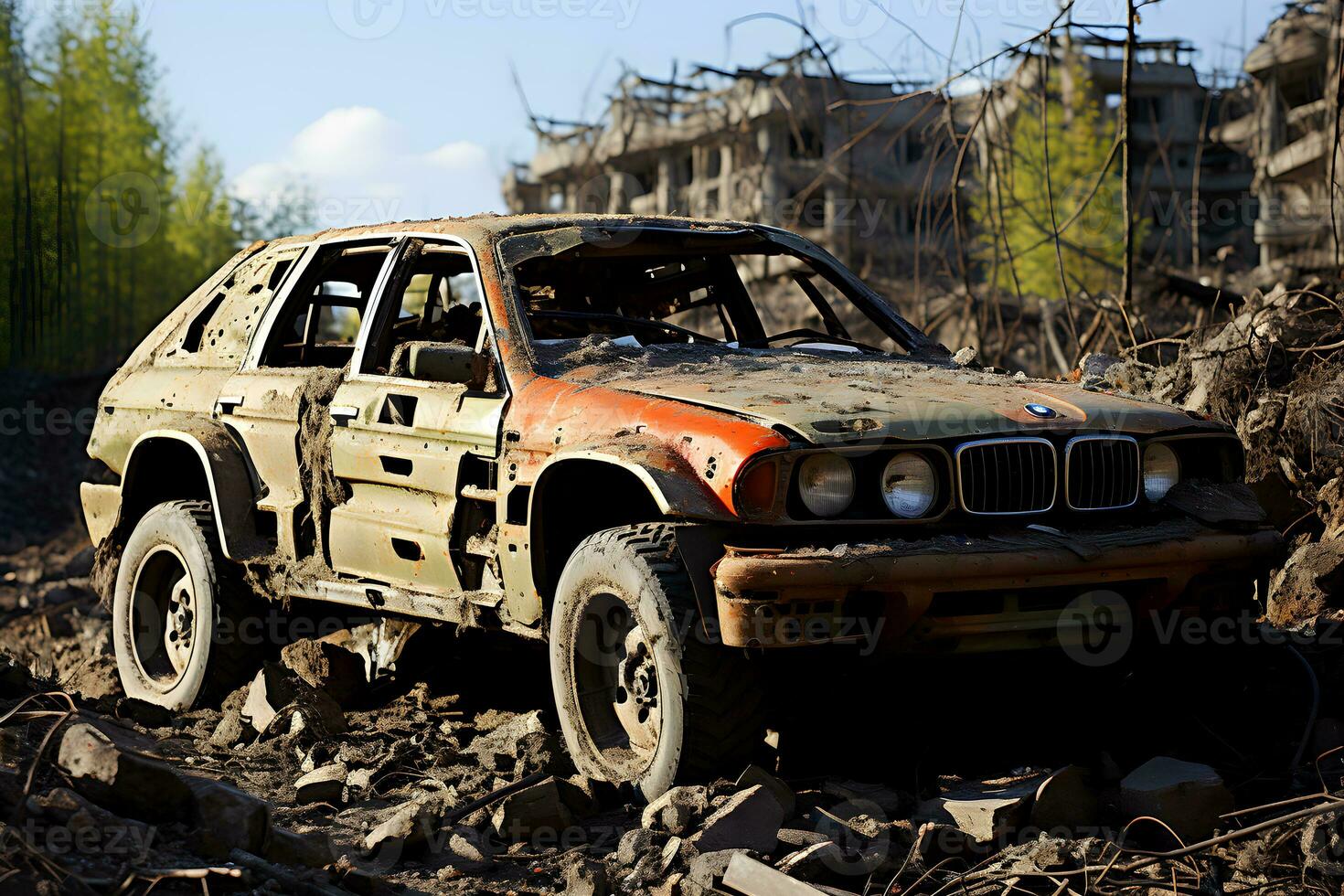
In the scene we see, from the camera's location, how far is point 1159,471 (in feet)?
15.3

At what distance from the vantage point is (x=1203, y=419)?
4738 mm

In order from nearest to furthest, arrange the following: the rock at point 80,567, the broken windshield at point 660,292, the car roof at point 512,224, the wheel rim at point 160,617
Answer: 1. the broken windshield at point 660,292
2. the car roof at point 512,224
3. the wheel rim at point 160,617
4. the rock at point 80,567

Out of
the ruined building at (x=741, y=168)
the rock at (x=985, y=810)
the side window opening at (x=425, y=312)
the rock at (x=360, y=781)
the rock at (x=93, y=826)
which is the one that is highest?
the ruined building at (x=741, y=168)

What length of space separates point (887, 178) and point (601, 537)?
39.4m

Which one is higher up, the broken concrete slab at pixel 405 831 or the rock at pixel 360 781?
the broken concrete slab at pixel 405 831

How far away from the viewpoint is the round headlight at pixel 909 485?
13.6 feet

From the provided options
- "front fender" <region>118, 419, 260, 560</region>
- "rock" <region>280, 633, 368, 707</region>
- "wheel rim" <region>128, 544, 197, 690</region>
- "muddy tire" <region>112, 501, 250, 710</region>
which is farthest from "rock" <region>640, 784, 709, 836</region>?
"wheel rim" <region>128, 544, 197, 690</region>

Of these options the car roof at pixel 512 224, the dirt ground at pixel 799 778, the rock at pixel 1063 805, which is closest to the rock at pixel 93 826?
the dirt ground at pixel 799 778

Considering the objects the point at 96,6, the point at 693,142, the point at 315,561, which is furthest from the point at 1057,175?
the point at 315,561

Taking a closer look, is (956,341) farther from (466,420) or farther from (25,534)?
(25,534)

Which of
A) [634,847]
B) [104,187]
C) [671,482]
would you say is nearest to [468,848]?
[634,847]

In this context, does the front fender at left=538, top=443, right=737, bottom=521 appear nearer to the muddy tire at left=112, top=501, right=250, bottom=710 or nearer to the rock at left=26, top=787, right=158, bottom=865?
the rock at left=26, top=787, right=158, bottom=865

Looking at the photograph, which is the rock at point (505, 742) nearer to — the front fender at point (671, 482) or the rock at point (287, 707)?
the rock at point (287, 707)

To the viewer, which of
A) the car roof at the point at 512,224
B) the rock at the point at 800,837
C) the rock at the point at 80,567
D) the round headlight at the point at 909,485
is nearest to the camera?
the rock at the point at 800,837
